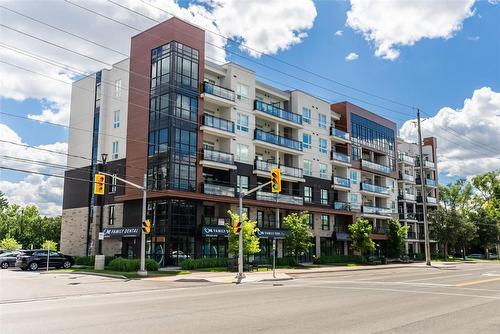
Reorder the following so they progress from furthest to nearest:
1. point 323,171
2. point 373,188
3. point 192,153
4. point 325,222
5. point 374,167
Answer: point 374,167
point 373,188
point 323,171
point 325,222
point 192,153

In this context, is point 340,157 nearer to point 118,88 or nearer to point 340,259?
point 340,259

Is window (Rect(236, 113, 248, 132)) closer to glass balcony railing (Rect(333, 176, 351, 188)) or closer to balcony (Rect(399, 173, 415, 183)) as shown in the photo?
glass balcony railing (Rect(333, 176, 351, 188))

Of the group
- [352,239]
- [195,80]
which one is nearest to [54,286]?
[195,80]

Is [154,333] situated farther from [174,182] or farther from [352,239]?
[352,239]

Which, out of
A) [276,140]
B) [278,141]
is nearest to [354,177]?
[278,141]

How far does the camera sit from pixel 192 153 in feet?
→ 140

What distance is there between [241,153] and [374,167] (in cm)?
2652

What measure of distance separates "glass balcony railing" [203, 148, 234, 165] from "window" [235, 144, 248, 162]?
184 cm

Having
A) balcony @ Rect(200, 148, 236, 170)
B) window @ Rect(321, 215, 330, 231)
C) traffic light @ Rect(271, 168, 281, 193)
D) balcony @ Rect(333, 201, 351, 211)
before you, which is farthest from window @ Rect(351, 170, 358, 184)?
traffic light @ Rect(271, 168, 281, 193)

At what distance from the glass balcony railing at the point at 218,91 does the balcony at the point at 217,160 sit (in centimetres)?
562

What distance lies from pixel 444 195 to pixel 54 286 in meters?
87.2

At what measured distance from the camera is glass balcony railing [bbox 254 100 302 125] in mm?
50219

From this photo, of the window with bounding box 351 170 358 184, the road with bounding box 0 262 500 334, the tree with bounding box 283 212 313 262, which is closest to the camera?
the road with bounding box 0 262 500 334

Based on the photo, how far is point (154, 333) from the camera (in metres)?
10.3
